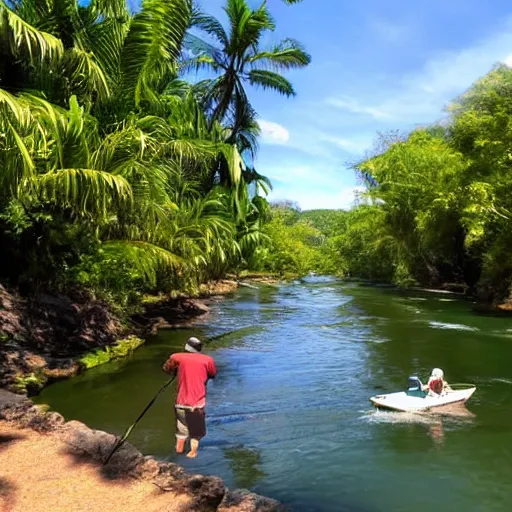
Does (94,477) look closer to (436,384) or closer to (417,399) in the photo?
(417,399)

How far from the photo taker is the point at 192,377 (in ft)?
19.9

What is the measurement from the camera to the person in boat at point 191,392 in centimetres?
602

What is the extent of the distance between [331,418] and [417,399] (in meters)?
1.45

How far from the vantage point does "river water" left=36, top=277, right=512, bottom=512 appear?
6.03 m

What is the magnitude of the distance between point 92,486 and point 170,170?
12.3 metres

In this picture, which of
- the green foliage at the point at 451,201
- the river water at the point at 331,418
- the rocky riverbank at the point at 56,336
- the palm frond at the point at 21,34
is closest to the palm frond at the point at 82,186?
the palm frond at the point at 21,34

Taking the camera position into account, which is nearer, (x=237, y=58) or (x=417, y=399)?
(x=417, y=399)

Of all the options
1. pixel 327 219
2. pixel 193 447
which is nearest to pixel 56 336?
pixel 193 447

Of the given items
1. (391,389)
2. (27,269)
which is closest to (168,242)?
(27,269)

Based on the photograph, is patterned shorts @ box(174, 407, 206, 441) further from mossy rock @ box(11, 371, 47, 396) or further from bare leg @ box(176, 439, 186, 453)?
mossy rock @ box(11, 371, 47, 396)

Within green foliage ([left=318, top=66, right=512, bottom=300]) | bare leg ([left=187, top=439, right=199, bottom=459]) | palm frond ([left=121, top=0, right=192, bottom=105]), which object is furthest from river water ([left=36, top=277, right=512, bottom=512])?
green foliage ([left=318, top=66, right=512, bottom=300])

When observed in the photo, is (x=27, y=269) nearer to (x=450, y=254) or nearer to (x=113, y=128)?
(x=113, y=128)

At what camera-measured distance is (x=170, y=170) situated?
1633 centimetres

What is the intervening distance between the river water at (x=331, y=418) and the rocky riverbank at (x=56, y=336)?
0.36m
